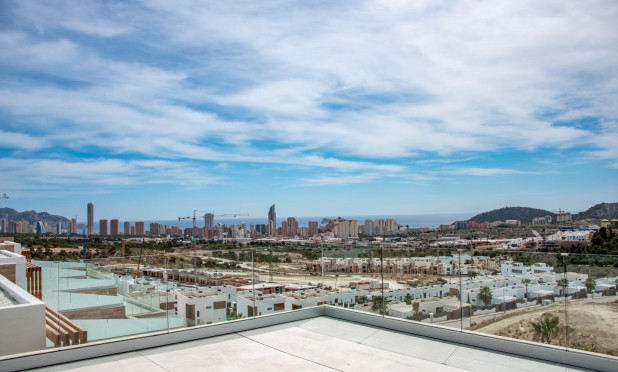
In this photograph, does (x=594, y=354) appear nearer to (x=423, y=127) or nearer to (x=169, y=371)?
(x=169, y=371)

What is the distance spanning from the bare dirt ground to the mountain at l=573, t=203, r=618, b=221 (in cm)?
4942

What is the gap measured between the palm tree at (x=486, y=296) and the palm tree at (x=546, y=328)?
0.57 metres

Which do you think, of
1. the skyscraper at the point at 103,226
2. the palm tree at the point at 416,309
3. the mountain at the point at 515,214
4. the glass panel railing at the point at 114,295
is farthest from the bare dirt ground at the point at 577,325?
the skyscraper at the point at 103,226

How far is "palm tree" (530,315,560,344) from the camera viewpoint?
433 cm

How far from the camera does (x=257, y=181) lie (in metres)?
81.2

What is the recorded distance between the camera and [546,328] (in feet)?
14.4

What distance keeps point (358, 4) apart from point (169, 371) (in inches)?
341

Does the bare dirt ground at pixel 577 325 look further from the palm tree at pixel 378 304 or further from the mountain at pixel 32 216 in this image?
the mountain at pixel 32 216

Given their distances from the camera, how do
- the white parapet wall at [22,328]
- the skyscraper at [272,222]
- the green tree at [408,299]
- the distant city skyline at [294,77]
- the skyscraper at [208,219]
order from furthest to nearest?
1. the skyscraper at [272,222]
2. the skyscraper at [208,219]
3. the distant city skyline at [294,77]
4. the green tree at [408,299]
5. the white parapet wall at [22,328]

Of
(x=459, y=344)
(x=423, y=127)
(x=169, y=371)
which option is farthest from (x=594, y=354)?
(x=423, y=127)

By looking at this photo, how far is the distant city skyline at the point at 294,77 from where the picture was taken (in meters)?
11.5

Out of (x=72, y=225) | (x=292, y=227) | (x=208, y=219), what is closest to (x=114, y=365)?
(x=72, y=225)

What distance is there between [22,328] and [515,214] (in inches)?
2722

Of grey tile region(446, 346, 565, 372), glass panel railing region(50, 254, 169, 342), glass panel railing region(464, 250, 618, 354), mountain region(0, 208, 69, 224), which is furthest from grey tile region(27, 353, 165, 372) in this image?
mountain region(0, 208, 69, 224)
